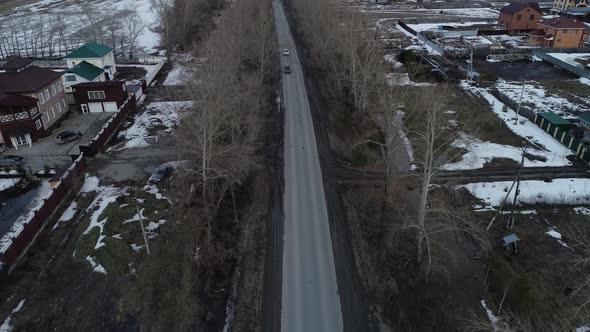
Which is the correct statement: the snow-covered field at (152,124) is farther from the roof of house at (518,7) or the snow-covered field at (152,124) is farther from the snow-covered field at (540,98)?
the roof of house at (518,7)

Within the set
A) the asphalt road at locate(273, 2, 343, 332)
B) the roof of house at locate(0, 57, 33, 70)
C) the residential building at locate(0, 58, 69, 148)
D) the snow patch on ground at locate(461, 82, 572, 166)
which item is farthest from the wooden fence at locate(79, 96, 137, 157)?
the snow patch on ground at locate(461, 82, 572, 166)

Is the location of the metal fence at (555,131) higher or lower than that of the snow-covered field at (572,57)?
lower

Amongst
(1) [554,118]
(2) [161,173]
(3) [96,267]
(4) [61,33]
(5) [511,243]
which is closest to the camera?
(3) [96,267]

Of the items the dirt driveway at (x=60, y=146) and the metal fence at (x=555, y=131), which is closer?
the metal fence at (x=555, y=131)

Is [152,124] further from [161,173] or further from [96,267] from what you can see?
[96,267]

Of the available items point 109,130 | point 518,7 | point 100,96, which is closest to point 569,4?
point 518,7

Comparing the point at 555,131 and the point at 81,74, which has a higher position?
the point at 81,74

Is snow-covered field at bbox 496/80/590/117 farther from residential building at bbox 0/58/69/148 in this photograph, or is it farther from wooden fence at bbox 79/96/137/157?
residential building at bbox 0/58/69/148

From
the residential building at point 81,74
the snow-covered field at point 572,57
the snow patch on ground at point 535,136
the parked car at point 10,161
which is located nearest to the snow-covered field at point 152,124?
the parked car at point 10,161
